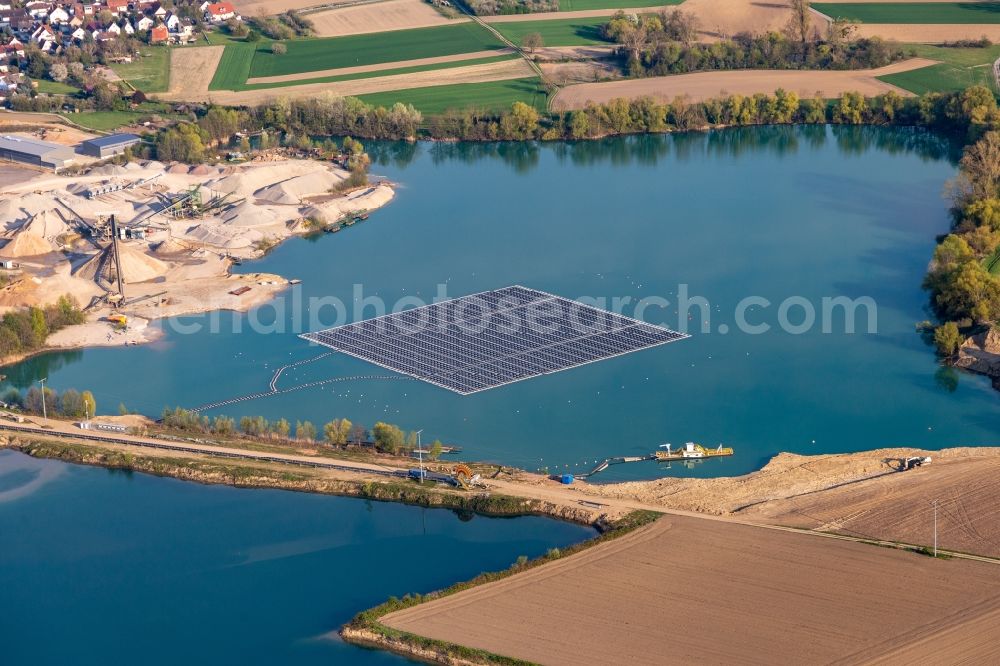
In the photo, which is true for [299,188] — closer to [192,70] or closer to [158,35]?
[192,70]

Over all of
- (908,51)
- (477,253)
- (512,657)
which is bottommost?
(512,657)

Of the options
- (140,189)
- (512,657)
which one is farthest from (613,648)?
(140,189)

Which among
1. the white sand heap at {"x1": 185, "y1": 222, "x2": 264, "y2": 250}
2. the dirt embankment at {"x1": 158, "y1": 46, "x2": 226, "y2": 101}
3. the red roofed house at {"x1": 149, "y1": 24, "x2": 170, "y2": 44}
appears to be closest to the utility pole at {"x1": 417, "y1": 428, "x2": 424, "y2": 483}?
the white sand heap at {"x1": 185, "y1": 222, "x2": 264, "y2": 250}

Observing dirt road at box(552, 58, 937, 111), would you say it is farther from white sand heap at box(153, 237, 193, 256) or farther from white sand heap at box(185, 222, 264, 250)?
white sand heap at box(153, 237, 193, 256)

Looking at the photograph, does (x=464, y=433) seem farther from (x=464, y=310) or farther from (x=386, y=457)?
(x=464, y=310)

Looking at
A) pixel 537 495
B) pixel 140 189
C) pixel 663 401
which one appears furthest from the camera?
pixel 140 189

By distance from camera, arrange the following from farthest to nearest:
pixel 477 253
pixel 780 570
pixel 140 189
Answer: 1. pixel 140 189
2. pixel 477 253
3. pixel 780 570

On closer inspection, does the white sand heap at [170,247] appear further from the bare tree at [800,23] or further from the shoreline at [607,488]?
the bare tree at [800,23]
